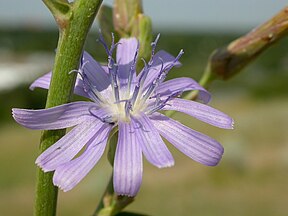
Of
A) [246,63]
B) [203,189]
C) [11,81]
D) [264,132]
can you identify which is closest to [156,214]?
[203,189]

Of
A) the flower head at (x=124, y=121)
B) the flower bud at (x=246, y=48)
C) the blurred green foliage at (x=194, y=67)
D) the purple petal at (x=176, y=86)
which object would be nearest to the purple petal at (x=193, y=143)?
the flower head at (x=124, y=121)

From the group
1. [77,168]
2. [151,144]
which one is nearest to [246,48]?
[151,144]

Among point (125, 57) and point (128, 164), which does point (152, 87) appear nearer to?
point (125, 57)

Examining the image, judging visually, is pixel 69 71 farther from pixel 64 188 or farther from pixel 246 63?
pixel 246 63

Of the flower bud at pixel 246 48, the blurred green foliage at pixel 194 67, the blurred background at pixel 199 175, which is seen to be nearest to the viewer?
the flower bud at pixel 246 48

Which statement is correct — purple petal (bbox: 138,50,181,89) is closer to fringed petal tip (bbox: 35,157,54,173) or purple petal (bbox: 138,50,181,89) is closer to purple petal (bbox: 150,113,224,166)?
purple petal (bbox: 150,113,224,166)

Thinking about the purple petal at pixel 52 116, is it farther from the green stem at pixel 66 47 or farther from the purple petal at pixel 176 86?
the purple petal at pixel 176 86
